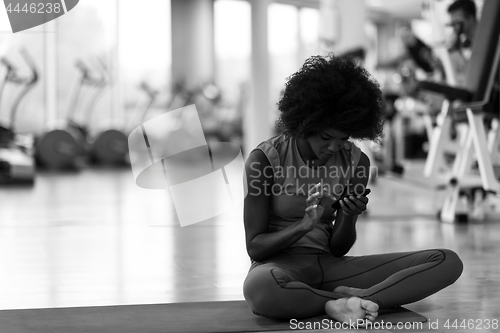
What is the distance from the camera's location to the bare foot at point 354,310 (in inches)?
66.9

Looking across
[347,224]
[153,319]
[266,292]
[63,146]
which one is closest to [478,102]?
[347,224]

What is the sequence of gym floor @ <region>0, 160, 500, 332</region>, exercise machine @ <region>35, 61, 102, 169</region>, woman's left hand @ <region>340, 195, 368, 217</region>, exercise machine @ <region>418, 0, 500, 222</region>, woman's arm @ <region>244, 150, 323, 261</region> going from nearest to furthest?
woman's left hand @ <region>340, 195, 368, 217</region>, woman's arm @ <region>244, 150, 323, 261</region>, gym floor @ <region>0, 160, 500, 332</region>, exercise machine @ <region>418, 0, 500, 222</region>, exercise machine @ <region>35, 61, 102, 169</region>

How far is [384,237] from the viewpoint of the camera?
3.53 m

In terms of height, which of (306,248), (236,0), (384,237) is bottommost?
(384,237)

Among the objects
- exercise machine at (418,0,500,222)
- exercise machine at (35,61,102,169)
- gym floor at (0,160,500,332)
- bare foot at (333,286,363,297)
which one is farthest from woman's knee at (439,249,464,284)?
exercise machine at (35,61,102,169)

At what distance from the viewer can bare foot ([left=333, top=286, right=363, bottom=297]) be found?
72.2 inches

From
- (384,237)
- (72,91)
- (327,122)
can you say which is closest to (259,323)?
(327,122)

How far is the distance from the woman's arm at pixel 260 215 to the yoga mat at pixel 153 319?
0.20 metres

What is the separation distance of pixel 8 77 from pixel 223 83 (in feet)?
17.6

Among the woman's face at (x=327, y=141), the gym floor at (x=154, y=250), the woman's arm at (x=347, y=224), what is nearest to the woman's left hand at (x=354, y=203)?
the woman's arm at (x=347, y=224)

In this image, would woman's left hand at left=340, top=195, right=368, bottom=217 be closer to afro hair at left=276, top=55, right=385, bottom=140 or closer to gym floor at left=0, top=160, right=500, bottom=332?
afro hair at left=276, top=55, right=385, bottom=140

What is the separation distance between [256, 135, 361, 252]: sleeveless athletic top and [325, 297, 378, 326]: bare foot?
0.25 metres

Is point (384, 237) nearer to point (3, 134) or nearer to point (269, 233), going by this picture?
point (269, 233)

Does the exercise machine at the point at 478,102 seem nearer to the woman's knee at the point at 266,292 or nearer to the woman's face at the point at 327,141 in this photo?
the woman's face at the point at 327,141
